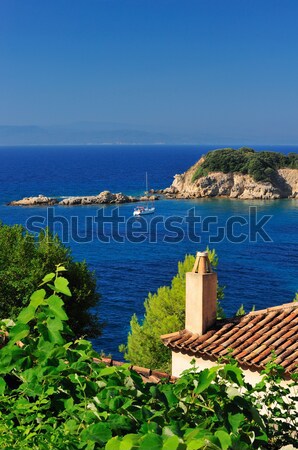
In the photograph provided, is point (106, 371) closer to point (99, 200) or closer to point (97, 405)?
point (97, 405)

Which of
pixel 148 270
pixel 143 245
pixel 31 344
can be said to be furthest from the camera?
pixel 143 245

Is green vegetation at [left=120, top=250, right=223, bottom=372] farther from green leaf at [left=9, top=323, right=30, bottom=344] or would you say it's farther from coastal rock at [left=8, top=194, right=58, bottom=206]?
coastal rock at [left=8, top=194, right=58, bottom=206]

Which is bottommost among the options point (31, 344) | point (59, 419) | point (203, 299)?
point (203, 299)

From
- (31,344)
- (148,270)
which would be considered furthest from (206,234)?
(31,344)

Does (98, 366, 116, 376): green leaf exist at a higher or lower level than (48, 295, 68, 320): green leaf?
lower

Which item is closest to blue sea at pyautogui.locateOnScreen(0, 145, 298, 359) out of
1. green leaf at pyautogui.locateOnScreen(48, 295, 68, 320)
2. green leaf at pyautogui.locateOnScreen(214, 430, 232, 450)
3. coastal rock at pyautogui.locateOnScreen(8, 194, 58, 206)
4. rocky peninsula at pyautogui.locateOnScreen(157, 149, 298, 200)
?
coastal rock at pyautogui.locateOnScreen(8, 194, 58, 206)

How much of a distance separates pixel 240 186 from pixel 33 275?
94115mm

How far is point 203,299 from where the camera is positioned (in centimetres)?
1380

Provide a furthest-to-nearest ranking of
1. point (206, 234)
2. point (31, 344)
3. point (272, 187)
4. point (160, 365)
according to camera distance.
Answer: point (272, 187)
point (206, 234)
point (160, 365)
point (31, 344)

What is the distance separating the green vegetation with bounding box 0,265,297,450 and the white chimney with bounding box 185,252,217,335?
9.16 m

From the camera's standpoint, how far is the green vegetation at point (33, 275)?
2692 centimetres

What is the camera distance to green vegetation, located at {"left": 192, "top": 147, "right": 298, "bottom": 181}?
379 ft

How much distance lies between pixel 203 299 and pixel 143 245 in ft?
190

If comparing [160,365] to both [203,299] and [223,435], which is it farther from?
[223,435]
